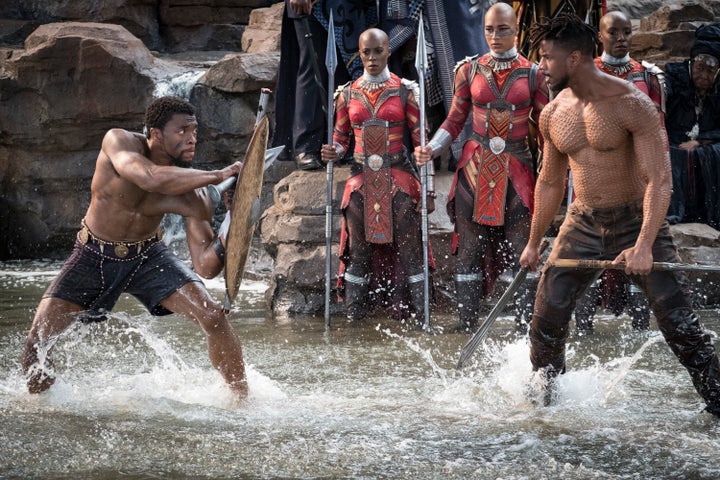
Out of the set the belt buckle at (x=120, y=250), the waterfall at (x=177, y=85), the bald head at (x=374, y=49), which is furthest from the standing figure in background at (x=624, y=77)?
the waterfall at (x=177, y=85)

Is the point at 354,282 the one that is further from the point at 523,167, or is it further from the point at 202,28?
the point at 202,28

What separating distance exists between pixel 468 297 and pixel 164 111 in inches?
115

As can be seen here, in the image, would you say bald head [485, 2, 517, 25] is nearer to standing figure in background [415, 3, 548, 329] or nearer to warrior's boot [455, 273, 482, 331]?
standing figure in background [415, 3, 548, 329]

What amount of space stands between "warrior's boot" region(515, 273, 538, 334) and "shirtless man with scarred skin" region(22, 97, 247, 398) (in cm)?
250

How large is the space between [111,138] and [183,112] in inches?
14.8

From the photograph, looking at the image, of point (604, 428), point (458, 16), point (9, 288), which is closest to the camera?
point (604, 428)

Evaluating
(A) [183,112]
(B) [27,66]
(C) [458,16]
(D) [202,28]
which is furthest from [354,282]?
(D) [202,28]

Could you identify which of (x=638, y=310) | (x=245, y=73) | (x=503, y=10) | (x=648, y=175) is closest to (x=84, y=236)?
(x=648, y=175)

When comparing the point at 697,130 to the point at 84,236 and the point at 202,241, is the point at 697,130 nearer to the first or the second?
the point at 202,241

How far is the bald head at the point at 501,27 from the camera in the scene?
7.18 meters

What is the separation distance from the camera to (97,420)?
5051mm

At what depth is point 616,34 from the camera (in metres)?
7.38

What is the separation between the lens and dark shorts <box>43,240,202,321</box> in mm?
5309

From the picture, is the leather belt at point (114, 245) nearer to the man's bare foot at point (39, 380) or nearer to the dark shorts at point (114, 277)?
the dark shorts at point (114, 277)
